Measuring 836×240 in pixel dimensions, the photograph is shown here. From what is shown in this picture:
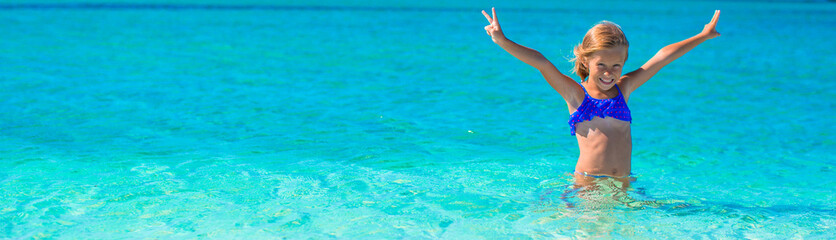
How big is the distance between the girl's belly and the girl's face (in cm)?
20

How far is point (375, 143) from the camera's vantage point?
18.6 ft

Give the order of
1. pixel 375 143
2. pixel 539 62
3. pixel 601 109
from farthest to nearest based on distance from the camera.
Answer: pixel 375 143
pixel 601 109
pixel 539 62

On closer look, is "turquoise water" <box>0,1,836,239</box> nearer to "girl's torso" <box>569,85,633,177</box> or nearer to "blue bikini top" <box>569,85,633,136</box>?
"girl's torso" <box>569,85,633,177</box>

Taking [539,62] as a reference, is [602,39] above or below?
above

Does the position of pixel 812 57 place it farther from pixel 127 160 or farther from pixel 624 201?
pixel 127 160

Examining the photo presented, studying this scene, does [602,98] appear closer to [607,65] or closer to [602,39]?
[607,65]

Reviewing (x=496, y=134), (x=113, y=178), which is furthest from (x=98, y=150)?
(x=496, y=134)

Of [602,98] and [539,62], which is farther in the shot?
[602,98]

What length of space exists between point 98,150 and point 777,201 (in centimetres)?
394

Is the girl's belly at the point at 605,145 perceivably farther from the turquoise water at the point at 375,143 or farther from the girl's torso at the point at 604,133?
the turquoise water at the point at 375,143

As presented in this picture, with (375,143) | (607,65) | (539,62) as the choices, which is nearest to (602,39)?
(607,65)

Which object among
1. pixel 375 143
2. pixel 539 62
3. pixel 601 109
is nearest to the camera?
pixel 539 62

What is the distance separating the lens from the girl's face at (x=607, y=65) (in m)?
3.55

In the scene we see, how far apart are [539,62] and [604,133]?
508 mm
